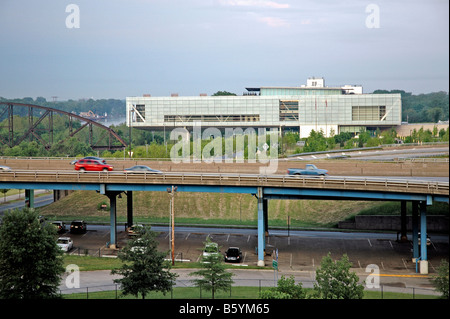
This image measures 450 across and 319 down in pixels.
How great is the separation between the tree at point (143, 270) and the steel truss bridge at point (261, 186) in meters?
12.4

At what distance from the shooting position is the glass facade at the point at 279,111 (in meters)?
144

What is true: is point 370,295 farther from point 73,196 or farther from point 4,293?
point 73,196

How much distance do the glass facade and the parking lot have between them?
282ft

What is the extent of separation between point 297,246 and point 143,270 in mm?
20698

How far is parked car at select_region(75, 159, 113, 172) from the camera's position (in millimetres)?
56828

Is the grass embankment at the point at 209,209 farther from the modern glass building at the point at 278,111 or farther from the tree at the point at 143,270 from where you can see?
the modern glass building at the point at 278,111

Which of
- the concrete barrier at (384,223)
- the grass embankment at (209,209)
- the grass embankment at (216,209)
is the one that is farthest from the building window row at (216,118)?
the concrete barrier at (384,223)

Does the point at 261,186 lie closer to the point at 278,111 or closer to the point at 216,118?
the point at 216,118

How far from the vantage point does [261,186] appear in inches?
1896

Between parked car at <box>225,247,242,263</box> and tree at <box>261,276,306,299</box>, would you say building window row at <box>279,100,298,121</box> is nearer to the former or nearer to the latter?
parked car at <box>225,247,242,263</box>

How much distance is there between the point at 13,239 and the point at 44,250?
6.33 feet

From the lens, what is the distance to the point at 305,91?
15812 cm

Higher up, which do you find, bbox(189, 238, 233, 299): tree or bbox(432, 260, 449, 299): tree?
bbox(432, 260, 449, 299): tree

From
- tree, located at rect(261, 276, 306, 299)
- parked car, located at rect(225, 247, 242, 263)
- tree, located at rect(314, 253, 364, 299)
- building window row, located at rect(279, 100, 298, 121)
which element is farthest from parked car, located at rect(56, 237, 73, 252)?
building window row, located at rect(279, 100, 298, 121)
